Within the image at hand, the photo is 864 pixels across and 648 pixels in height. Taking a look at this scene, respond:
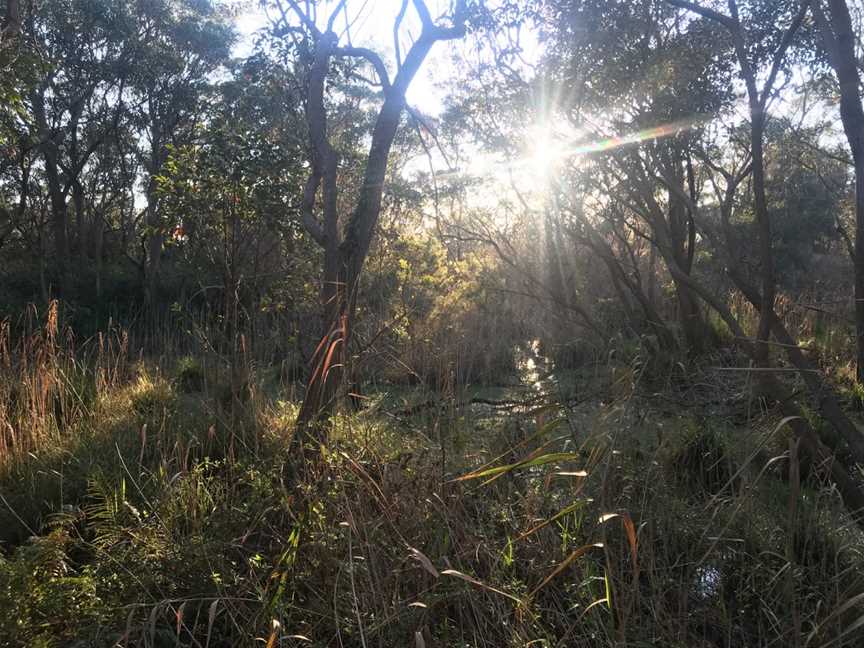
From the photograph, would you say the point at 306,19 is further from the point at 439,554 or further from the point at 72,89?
the point at 72,89

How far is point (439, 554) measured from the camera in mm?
2016

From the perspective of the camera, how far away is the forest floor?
5.84 feet

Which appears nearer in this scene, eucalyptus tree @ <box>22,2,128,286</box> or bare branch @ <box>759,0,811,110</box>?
bare branch @ <box>759,0,811,110</box>

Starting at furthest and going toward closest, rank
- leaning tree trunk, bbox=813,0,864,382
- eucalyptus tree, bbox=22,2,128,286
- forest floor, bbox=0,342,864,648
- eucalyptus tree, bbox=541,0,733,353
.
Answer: eucalyptus tree, bbox=22,2,128,286 → eucalyptus tree, bbox=541,0,733,353 → leaning tree trunk, bbox=813,0,864,382 → forest floor, bbox=0,342,864,648

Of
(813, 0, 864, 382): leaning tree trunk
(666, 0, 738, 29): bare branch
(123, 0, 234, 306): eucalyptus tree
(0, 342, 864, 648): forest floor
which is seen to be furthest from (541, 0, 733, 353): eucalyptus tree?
(123, 0, 234, 306): eucalyptus tree

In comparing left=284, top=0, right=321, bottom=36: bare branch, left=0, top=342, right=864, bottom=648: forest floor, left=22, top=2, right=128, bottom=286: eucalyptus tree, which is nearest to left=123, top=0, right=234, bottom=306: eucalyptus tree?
left=22, top=2, right=128, bottom=286: eucalyptus tree

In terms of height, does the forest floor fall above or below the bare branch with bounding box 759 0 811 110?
below

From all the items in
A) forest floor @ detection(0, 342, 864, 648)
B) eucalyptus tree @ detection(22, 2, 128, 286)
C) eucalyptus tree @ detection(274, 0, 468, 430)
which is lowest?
forest floor @ detection(0, 342, 864, 648)

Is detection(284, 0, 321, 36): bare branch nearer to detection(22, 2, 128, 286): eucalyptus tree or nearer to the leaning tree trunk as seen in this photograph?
the leaning tree trunk

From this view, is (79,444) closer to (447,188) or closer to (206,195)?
(206,195)

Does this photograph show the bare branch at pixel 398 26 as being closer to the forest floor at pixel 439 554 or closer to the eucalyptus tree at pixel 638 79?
the eucalyptus tree at pixel 638 79

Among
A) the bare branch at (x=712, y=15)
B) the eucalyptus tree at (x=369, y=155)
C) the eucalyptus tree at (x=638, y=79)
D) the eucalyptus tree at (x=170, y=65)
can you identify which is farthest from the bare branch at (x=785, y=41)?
the eucalyptus tree at (x=170, y=65)

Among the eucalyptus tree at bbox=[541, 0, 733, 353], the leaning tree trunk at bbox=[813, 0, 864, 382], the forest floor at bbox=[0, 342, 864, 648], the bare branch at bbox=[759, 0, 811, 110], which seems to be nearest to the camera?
the forest floor at bbox=[0, 342, 864, 648]

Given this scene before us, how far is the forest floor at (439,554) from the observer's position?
5.84 feet
